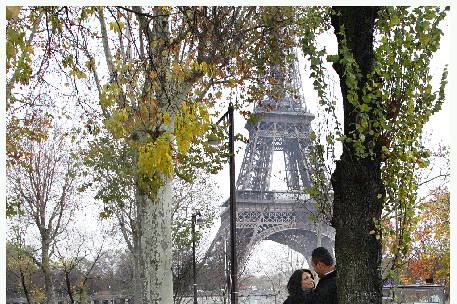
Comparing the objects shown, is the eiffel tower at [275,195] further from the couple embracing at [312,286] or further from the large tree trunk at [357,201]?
the large tree trunk at [357,201]

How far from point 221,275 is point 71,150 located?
557 inches

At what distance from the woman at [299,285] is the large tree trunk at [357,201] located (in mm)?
237

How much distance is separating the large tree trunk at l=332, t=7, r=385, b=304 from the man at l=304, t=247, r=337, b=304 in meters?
0.13

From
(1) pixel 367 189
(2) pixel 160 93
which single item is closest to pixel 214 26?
(2) pixel 160 93

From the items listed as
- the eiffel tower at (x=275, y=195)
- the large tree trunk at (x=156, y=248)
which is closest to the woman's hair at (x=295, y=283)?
the large tree trunk at (x=156, y=248)

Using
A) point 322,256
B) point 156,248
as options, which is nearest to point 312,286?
point 322,256

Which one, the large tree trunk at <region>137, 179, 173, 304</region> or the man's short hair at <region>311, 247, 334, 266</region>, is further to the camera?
the large tree trunk at <region>137, 179, 173, 304</region>

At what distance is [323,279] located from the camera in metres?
4.70

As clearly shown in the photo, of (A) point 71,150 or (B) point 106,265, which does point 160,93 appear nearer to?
(A) point 71,150

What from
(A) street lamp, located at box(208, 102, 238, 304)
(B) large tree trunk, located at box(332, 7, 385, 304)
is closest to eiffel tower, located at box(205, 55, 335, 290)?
(A) street lamp, located at box(208, 102, 238, 304)

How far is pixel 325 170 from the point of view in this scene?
225 inches

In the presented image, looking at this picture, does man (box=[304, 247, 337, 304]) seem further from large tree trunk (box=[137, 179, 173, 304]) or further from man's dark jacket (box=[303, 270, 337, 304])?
large tree trunk (box=[137, 179, 173, 304])

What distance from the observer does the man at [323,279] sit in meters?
4.50

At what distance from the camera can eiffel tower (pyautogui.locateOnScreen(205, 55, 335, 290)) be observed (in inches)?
1377
